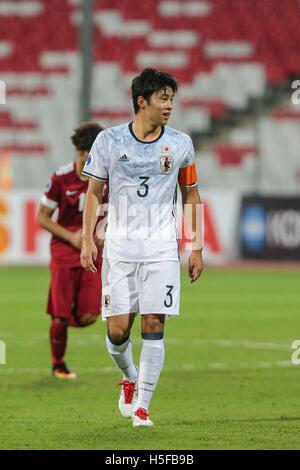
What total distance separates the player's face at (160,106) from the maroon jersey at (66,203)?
105 inches

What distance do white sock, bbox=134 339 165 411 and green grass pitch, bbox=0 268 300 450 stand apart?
19 cm

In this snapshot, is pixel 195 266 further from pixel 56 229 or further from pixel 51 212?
pixel 51 212

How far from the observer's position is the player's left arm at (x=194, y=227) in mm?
6957

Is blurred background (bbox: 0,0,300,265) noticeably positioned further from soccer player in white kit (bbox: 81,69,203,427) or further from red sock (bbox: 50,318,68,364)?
soccer player in white kit (bbox: 81,69,203,427)

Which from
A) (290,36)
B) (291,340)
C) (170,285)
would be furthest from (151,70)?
(290,36)

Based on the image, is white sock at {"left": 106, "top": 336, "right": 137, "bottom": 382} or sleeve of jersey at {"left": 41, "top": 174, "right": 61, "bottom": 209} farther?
sleeve of jersey at {"left": 41, "top": 174, "right": 61, "bottom": 209}

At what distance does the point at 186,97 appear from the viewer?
27.0 metres

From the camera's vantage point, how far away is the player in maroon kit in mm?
9430

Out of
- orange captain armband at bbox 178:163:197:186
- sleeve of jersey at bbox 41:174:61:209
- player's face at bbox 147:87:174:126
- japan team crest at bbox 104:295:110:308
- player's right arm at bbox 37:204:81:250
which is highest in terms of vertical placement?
player's face at bbox 147:87:174:126

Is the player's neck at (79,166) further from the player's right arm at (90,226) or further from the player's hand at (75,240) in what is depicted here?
the player's right arm at (90,226)

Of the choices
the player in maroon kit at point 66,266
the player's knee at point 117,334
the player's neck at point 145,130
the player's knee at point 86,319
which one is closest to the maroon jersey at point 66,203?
the player in maroon kit at point 66,266

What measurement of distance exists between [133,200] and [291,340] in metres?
5.62

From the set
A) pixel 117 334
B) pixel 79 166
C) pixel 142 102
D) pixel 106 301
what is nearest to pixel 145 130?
pixel 142 102

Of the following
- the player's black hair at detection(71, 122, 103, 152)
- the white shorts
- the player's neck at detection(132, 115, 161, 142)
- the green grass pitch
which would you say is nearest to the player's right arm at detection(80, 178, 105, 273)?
the white shorts
